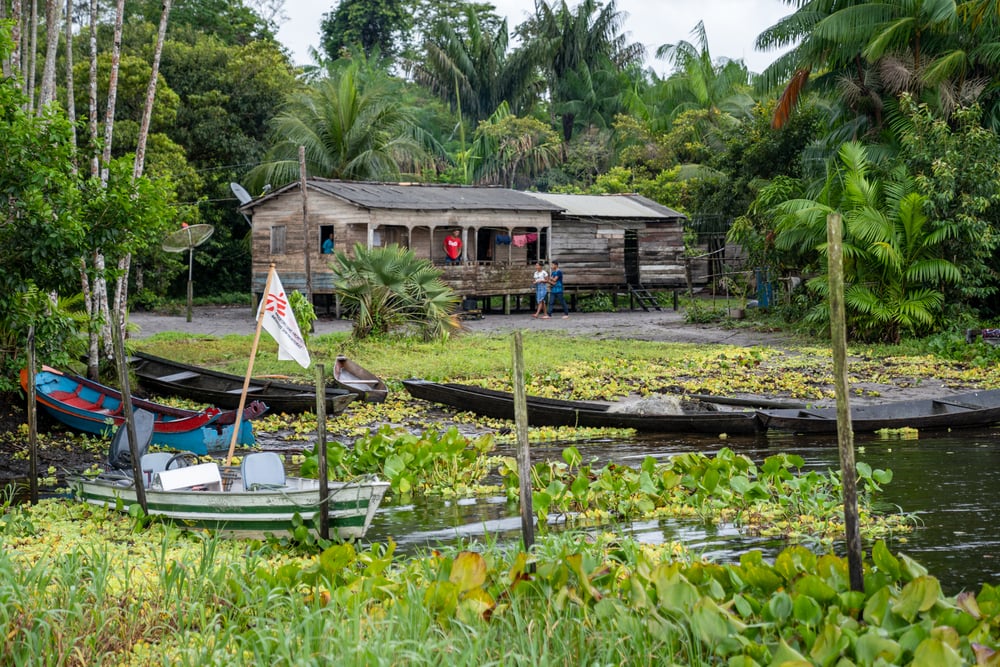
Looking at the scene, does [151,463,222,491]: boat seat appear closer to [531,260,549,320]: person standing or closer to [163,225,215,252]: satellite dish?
[531,260,549,320]: person standing

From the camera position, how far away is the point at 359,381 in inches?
648

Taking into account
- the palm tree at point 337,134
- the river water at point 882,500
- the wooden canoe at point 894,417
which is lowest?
the river water at point 882,500

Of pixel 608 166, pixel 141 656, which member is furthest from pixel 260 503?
pixel 608 166

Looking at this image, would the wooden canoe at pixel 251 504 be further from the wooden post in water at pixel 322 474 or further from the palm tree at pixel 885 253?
the palm tree at pixel 885 253

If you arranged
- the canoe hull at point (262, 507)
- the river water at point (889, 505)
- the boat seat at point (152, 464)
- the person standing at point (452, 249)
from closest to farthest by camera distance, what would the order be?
the canoe hull at point (262, 507), the river water at point (889, 505), the boat seat at point (152, 464), the person standing at point (452, 249)

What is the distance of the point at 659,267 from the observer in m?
36.8

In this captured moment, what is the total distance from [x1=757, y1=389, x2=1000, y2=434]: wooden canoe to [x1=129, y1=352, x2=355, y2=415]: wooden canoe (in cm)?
610

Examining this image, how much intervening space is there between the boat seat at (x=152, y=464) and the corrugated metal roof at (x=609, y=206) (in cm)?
2593

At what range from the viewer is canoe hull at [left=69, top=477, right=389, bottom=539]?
26.2 ft

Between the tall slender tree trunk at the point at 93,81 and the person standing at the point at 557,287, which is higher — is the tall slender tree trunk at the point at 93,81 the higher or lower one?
the higher one

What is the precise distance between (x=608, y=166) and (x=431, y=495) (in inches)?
1482

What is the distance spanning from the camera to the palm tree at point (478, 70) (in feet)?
153

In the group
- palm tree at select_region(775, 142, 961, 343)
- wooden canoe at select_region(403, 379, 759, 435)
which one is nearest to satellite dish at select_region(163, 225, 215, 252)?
wooden canoe at select_region(403, 379, 759, 435)

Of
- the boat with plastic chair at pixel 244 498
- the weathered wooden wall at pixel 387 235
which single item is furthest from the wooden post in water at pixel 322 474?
the weathered wooden wall at pixel 387 235
